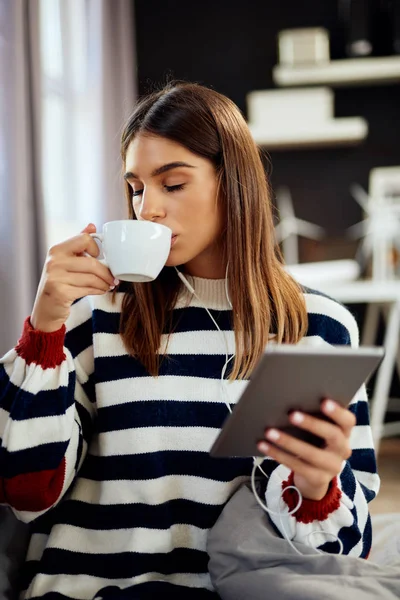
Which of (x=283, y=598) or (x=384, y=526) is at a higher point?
(x=283, y=598)

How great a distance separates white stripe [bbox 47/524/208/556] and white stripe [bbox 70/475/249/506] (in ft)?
0.14

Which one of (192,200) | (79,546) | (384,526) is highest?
(192,200)

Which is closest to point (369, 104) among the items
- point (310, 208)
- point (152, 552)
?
Result: point (310, 208)

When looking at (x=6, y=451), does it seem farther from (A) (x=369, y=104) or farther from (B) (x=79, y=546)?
(A) (x=369, y=104)

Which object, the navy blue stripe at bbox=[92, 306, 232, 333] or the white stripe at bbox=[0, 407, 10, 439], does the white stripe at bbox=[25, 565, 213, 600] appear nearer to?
the white stripe at bbox=[0, 407, 10, 439]

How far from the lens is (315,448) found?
783 millimetres

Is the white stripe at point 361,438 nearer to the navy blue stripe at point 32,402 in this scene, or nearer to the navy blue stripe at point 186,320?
the navy blue stripe at point 186,320

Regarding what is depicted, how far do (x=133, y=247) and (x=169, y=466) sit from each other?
37 cm

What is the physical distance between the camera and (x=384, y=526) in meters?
1.23

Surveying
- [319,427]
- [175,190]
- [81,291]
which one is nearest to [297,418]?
[319,427]

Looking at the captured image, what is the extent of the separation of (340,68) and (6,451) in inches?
116

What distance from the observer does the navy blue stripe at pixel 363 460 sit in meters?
1.09

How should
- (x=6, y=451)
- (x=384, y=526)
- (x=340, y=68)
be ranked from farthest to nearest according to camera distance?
(x=340, y=68) < (x=384, y=526) < (x=6, y=451)

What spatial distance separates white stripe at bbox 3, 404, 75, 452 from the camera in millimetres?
936
